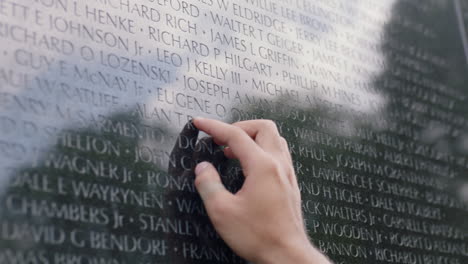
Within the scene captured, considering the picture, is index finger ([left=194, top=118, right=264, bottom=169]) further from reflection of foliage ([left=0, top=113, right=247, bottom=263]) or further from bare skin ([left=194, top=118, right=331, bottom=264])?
reflection of foliage ([left=0, top=113, right=247, bottom=263])

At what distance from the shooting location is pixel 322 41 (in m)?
2.47

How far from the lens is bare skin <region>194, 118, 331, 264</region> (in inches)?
64.7

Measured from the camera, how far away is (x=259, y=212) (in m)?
1.64

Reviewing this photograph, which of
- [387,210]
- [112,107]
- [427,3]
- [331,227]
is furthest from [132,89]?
[427,3]

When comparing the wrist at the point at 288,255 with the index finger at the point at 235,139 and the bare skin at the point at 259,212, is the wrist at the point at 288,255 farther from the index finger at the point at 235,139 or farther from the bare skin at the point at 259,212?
the index finger at the point at 235,139

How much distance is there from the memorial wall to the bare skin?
0.14m

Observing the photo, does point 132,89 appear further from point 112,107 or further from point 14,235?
point 14,235

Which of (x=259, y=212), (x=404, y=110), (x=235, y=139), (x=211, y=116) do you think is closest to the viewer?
(x=259, y=212)

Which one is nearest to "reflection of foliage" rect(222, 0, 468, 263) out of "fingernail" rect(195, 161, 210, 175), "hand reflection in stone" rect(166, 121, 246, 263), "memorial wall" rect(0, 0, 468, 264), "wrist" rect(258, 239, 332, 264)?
"memorial wall" rect(0, 0, 468, 264)

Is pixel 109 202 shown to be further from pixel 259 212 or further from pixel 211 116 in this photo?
pixel 211 116

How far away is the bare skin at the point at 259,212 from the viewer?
164 centimetres

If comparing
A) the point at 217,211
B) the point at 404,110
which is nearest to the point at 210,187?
the point at 217,211

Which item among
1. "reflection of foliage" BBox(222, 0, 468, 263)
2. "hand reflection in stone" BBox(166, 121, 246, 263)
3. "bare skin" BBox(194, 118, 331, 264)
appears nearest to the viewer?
"bare skin" BBox(194, 118, 331, 264)

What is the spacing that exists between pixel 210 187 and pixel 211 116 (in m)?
0.31
